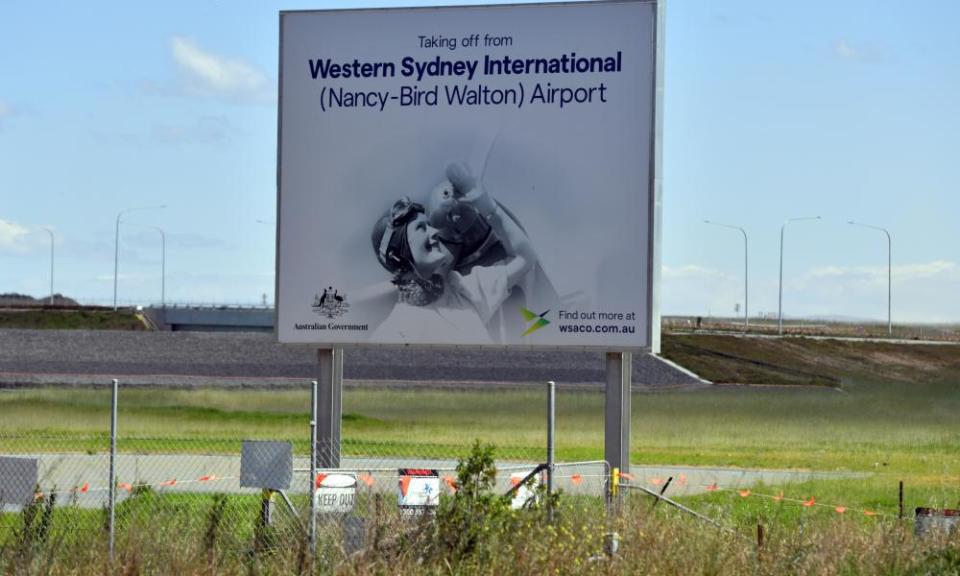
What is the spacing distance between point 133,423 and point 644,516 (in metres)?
25.9

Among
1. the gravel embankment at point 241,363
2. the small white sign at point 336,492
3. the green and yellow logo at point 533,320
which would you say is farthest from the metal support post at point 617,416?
the gravel embankment at point 241,363

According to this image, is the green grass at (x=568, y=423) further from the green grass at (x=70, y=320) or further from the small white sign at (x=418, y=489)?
the green grass at (x=70, y=320)

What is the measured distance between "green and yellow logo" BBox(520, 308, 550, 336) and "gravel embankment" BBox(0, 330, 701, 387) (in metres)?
40.9

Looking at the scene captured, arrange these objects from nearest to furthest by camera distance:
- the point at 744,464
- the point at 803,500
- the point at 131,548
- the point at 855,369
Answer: the point at 131,548
the point at 803,500
the point at 744,464
the point at 855,369

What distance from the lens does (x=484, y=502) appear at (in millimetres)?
10930

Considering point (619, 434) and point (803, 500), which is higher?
point (619, 434)

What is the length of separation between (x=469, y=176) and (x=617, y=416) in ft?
9.97

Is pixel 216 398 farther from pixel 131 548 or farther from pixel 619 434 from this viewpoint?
pixel 131 548

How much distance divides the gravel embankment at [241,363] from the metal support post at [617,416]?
133ft

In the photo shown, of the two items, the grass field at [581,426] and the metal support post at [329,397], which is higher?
the metal support post at [329,397]

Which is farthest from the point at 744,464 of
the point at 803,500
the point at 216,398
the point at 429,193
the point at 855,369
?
the point at 855,369

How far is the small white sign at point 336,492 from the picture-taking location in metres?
12.4

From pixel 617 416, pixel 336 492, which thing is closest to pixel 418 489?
pixel 336 492

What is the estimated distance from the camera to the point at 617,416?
1550 centimetres
